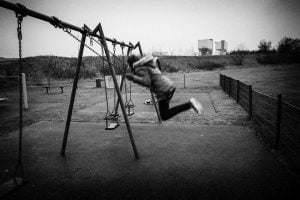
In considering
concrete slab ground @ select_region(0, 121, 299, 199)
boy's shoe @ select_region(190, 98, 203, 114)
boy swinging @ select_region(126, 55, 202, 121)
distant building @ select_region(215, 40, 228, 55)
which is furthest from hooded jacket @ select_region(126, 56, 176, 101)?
distant building @ select_region(215, 40, 228, 55)

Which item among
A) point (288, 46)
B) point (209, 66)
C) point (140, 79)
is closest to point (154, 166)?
point (140, 79)

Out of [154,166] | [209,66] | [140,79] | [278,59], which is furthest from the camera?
[278,59]

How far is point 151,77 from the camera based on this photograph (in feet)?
13.5

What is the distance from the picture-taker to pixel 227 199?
3068 mm

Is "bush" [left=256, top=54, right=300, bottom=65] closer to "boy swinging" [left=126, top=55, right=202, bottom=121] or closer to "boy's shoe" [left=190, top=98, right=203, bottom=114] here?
"boy's shoe" [left=190, top=98, right=203, bottom=114]

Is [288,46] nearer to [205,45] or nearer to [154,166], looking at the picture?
[205,45]

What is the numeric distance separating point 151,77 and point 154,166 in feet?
5.72

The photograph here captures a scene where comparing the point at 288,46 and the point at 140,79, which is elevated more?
the point at 288,46

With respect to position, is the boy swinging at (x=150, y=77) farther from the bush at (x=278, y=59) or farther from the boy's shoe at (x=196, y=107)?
the bush at (x=278, y=59)

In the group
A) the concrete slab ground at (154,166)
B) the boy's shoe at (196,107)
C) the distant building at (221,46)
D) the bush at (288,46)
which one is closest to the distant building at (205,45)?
the distant building at (221,46)

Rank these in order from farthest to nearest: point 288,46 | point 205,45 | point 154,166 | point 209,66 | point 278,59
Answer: point 288,46
point 205,45
point 278,59
point 209,66
point 154,166

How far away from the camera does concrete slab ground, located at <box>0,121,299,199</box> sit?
3.31 metres

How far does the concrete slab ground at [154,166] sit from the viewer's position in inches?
130

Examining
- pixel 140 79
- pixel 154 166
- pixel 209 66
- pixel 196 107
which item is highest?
pixel 209 66
